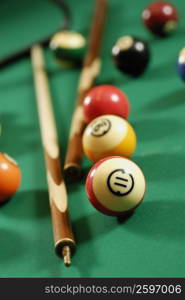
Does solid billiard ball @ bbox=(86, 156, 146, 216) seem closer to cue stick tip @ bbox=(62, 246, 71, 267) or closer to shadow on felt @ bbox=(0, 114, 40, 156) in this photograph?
cue stick tip @ bbox=(62, 246, 71, 267)

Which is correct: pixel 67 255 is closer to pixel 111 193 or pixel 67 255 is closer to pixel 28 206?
pixel 111 193

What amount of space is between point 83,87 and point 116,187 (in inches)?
51.3

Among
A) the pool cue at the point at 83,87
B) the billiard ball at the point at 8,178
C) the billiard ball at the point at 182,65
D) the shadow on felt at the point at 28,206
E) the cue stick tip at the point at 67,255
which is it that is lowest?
the shadow on felt at the point at 28,206

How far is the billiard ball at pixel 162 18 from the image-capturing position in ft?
11.6

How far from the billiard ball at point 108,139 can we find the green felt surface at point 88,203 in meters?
0.13

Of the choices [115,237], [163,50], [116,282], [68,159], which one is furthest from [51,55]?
[116,282]

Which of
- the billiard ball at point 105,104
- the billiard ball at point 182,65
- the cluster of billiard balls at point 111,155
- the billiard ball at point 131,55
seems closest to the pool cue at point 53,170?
the cluster of billiard balls at point 111,155

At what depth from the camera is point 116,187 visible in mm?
1902

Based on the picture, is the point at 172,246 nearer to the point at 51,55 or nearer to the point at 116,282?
the point at 116,282

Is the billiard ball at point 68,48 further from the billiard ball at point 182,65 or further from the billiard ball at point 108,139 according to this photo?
the billiard ball at point 108,139

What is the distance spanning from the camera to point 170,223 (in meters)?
1.92

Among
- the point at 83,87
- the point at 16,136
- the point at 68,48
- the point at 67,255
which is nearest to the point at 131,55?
the point at 83,87

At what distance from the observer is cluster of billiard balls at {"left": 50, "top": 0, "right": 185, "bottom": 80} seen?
3000 millimetres

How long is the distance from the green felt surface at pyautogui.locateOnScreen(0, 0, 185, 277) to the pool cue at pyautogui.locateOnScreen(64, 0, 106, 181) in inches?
2.8
